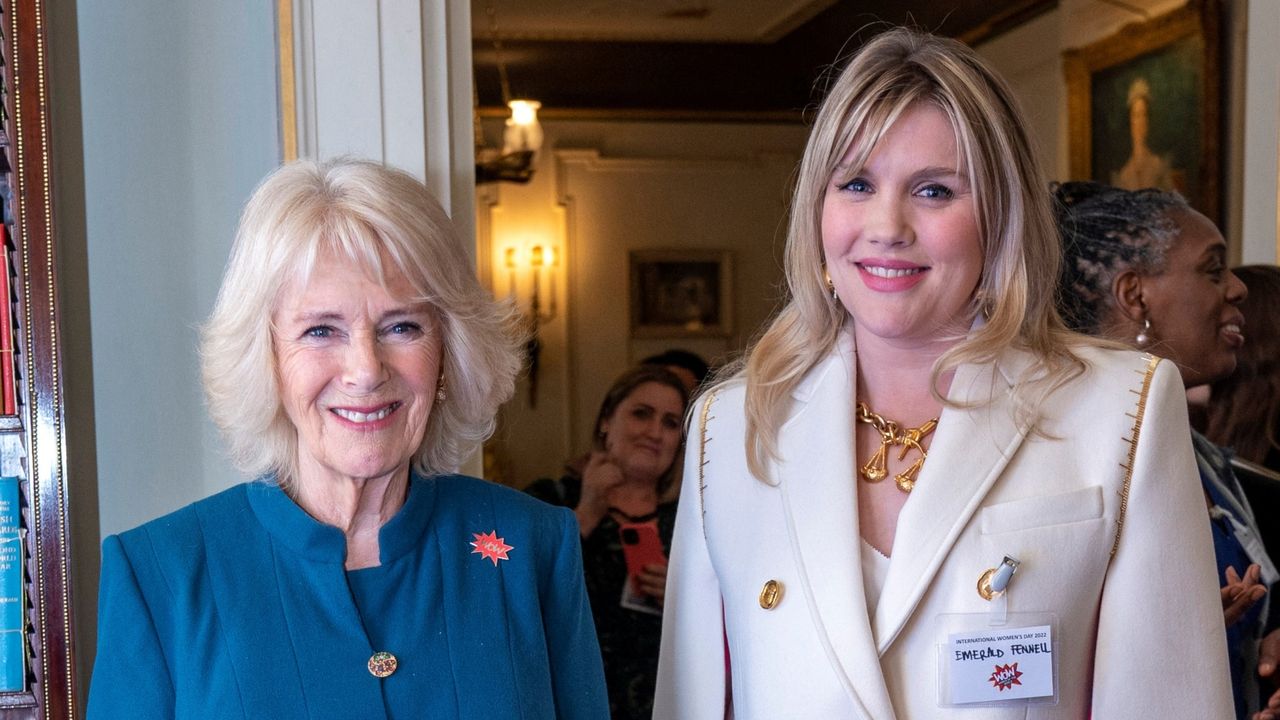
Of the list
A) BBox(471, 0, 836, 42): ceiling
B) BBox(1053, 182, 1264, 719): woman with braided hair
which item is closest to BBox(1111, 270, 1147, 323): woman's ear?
BBox(1053, 182, 1264, 719): woman with braided hair

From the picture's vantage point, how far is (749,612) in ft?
6.26

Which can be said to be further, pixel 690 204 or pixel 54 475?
pixel 690 204

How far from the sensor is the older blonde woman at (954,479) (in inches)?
68.9

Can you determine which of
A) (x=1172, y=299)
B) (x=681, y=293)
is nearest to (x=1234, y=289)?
(x=1172, y=299)

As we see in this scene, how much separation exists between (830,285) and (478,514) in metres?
0.66

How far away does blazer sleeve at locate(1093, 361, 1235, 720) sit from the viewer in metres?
1.73

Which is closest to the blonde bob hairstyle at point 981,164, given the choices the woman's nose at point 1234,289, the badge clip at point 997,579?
the badge clip at point 997,579

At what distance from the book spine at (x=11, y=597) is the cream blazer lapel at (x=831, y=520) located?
139 cm

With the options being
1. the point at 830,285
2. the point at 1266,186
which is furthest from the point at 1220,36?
the point at 830,285

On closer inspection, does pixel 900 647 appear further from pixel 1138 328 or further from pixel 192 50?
pixel 192 50

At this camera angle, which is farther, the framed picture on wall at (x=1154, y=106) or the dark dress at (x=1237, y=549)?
the framed picture on wall at (x=1154, y=106)

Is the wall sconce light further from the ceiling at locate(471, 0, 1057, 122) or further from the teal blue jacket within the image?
the teal blue jacket

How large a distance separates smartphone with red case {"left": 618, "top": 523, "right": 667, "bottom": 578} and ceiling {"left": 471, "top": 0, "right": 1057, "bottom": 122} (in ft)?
11.4

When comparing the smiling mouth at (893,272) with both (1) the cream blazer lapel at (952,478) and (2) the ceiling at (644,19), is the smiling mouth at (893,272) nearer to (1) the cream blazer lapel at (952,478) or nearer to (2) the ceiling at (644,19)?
(1) the cream blazer lapel at (952,478)
